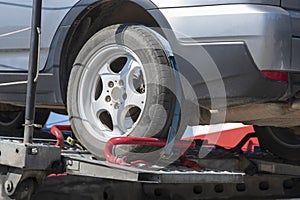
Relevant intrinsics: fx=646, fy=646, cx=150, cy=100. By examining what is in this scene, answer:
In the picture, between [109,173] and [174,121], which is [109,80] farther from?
[109,173]

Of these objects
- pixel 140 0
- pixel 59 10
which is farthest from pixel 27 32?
pixel 140 0

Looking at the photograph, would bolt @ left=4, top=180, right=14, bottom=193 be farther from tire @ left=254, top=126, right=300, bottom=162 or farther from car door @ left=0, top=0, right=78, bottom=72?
tire @ left=254, top=126, right=300, bottom=162

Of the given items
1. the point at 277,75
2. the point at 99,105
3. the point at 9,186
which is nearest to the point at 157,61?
the point at 99,105

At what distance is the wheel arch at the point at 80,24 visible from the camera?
414 cm

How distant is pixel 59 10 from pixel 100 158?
3.68ft

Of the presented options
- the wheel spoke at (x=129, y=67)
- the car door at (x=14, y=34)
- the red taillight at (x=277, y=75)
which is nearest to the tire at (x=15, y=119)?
the car door at (x=14, y=34)

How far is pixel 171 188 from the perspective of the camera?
14.7 ft

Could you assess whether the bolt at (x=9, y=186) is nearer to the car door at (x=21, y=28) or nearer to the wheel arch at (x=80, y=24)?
the wheel arch at (x=80, y=24)

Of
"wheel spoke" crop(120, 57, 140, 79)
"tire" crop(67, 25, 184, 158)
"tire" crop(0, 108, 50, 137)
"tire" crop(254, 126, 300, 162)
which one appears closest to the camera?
"tire" crop(67, 25, 184, 158)

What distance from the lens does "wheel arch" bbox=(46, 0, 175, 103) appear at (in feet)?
13.6

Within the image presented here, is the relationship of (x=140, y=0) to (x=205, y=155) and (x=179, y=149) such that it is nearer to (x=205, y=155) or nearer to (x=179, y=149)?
(x=179, y=149)

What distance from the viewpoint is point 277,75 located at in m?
3.54

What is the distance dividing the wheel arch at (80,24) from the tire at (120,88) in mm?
197

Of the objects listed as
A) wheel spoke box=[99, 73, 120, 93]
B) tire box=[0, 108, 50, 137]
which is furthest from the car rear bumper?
tire box=[0, 108, 50, 137]
